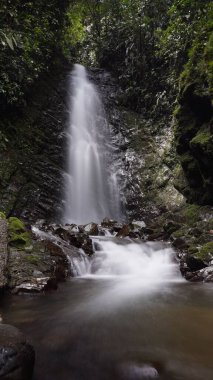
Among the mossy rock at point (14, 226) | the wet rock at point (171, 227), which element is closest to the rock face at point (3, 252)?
the mossy rock at point (14, 226)

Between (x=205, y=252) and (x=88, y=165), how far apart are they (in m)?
9.42

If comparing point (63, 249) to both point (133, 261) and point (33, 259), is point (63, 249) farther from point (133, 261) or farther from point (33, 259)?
point (133, 261)

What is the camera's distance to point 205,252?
716cm

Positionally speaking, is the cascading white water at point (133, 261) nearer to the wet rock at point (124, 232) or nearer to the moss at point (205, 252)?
the moss at point (205, 252)

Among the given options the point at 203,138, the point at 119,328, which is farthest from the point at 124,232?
the point at 119,328

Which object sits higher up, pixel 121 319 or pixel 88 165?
pixel 88 165

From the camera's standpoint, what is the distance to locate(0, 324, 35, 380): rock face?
238 centimetres

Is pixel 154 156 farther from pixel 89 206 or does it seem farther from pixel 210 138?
pixel 210 138

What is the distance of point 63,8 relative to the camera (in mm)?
17516

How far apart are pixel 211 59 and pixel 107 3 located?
15.6 meters

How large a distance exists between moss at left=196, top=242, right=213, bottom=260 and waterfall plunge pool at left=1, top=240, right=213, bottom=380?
0.91 m

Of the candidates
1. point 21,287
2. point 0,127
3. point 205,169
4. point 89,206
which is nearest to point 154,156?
point 89,206

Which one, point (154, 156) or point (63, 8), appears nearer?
point (154, 156)

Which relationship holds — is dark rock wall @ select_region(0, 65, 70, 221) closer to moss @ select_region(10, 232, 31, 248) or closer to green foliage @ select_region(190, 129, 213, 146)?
moss @ select_region(10, 232, 31, 248)
